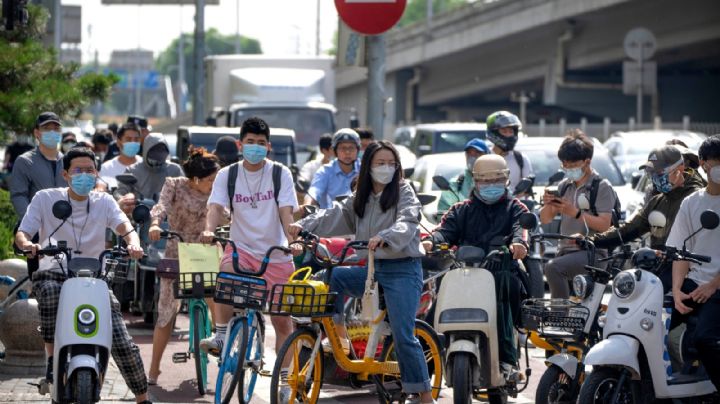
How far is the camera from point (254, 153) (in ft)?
30.8

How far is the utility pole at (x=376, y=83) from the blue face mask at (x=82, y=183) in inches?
224

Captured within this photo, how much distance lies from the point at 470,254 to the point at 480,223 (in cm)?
42

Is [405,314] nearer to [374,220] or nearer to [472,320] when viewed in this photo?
[472,320]

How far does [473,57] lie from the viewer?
57.5m

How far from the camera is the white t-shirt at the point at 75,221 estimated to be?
27.9 ft

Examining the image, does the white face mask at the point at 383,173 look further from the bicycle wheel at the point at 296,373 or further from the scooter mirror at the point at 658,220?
the scooter mirror at the point at 658,220

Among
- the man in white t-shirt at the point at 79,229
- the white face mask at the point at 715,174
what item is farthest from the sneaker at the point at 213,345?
the white face mask at the point at 715,174

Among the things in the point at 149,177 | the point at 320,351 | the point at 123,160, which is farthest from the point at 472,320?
the point at 123,160

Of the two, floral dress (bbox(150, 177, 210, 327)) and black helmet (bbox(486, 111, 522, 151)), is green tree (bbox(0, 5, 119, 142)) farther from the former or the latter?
black helmet (bbox(486, 111, 522, 151))

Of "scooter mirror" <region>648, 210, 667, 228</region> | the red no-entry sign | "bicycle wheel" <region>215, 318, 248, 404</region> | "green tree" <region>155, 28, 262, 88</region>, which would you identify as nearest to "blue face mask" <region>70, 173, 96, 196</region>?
"bicycle wheel" <region>215, 318, 248, 404</region>

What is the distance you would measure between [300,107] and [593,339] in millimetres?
17616

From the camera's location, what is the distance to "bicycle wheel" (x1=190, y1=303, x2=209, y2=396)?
32.2 feet

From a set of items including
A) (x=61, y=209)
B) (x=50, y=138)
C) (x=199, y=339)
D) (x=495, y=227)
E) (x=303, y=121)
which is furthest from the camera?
(x=303, y=121)

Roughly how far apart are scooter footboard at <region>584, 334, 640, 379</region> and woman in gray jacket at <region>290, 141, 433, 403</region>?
3.68 feet
